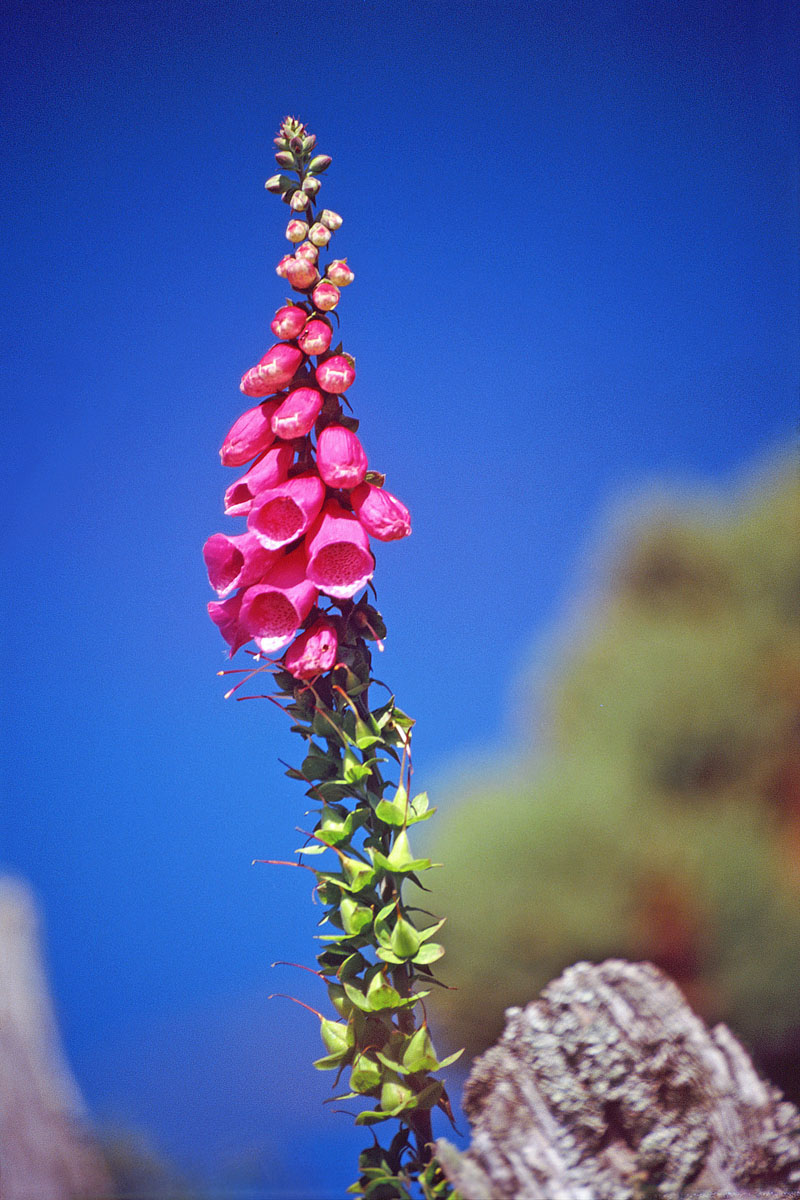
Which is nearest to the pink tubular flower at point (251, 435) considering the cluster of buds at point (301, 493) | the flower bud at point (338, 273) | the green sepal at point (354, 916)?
the cluster of buds at point (301, 493)

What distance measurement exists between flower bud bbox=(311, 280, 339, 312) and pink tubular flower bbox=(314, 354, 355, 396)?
40mm

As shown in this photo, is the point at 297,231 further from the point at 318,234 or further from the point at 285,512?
the point at 285,512

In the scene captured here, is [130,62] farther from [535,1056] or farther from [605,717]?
[535,1056]

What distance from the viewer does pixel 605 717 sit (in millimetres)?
943

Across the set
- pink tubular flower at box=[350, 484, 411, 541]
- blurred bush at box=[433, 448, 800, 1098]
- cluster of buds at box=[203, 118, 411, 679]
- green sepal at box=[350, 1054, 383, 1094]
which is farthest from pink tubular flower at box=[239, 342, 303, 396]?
green sepal at box=[350, 1054, 383, 1094]


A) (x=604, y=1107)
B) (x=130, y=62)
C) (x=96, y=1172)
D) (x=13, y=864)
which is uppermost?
(x=130, y=62)

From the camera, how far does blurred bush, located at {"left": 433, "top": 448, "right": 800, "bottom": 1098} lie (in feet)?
2.93

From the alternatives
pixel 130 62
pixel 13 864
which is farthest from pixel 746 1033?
pixel 130 62

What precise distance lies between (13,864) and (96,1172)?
0.30 m

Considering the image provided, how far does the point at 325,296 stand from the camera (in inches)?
29.4

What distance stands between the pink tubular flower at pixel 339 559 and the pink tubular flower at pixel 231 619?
69 mm

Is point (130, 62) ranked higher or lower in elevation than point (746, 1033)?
higher

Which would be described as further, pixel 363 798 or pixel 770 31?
pixel 770 31

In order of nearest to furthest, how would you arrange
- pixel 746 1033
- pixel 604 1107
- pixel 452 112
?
pixel 604 1107 < pixel 746 1033 < pixel 452 112
